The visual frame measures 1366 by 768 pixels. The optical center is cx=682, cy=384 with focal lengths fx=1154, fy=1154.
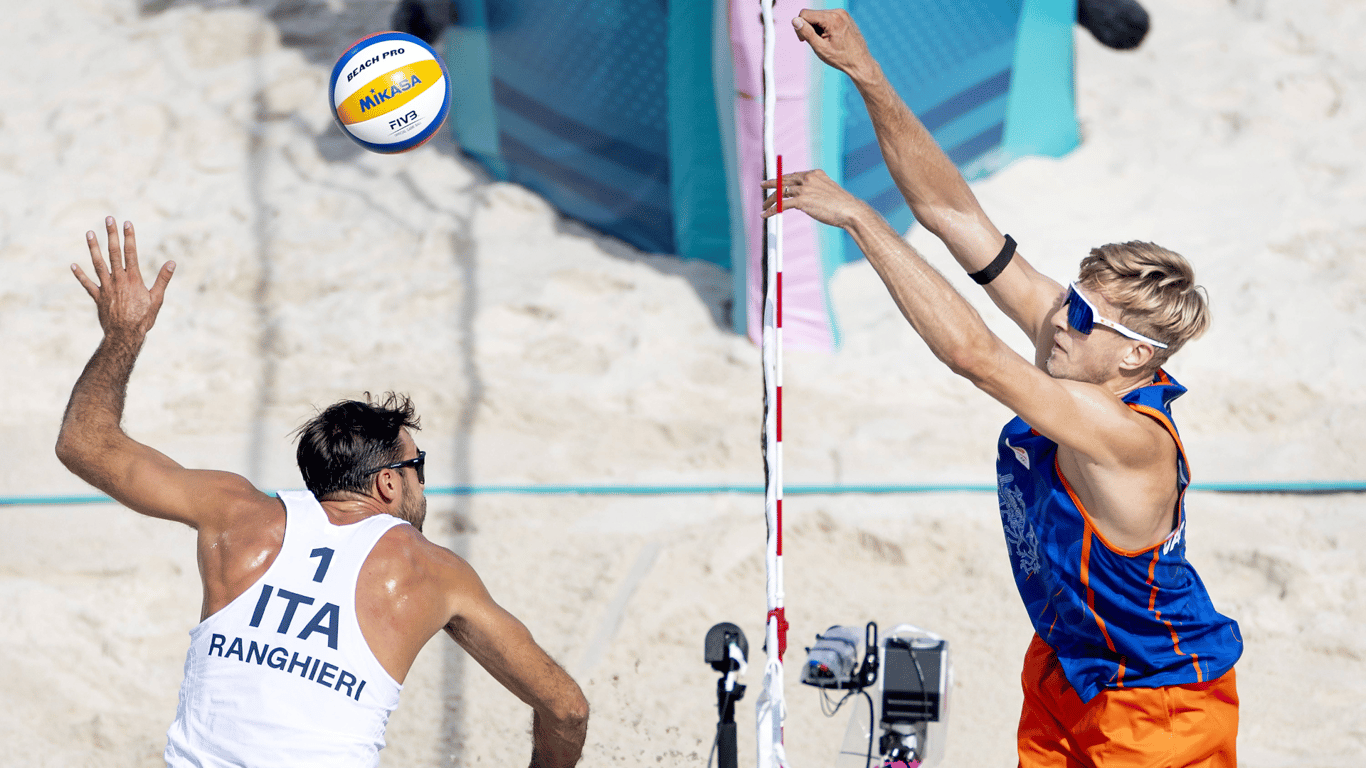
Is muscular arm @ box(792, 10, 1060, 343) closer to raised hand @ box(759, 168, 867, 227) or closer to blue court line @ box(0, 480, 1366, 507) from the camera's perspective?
raised hand @ box(759, 168, 867, 227)

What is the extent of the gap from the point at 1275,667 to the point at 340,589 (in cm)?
267

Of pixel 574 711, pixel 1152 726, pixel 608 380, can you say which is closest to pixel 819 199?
pixel 574 711

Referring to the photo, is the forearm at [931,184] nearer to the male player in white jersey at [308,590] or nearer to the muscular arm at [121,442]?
the male player in white jersey at [308,590]

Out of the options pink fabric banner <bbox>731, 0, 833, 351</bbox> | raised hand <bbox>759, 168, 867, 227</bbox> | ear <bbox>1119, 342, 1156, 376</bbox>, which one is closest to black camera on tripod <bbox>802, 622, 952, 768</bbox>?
ear <bbox>1119, 342, 1156, 376</bbox>

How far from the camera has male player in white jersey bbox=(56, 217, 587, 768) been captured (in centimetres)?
177

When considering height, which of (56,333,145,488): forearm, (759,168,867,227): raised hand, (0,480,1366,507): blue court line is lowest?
(0,480,1366,507): blue court line

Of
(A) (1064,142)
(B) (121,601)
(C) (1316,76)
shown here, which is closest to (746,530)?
(B) (121,601)

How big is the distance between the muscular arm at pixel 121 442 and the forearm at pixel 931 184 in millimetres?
A: 1344

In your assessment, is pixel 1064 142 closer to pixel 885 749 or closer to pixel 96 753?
pixel 885 749

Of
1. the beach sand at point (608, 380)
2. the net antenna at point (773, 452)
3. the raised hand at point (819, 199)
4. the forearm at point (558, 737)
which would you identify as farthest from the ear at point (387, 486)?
the beach sand at point (608, 380)

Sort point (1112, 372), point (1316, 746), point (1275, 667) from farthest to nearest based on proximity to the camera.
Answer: point (1275, 667)
point (1316, 746)
point (1112, 372)

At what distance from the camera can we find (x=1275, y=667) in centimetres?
325

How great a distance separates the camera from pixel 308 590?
1811 millimetres

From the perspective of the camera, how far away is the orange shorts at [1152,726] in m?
1.94
